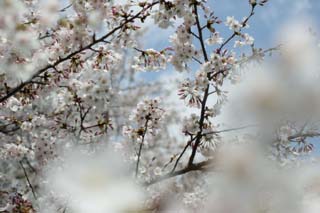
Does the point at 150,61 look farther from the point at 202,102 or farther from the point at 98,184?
the point at 98,184

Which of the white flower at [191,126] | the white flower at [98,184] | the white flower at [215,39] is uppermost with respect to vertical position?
the white flower at [215,39]

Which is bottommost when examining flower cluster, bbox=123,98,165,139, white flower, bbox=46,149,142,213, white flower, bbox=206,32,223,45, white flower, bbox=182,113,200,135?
white flower, bbox=46,149,142,213

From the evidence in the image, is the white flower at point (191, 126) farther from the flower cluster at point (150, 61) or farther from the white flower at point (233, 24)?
the white flower at point (233, 24)

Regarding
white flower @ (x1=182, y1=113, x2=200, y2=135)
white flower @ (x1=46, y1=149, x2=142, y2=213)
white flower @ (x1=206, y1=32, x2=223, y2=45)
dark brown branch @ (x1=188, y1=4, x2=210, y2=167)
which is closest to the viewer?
white flower @ (x1=46, y1=149, x2=142, y2=213)

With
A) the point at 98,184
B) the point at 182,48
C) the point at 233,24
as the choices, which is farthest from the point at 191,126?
the point at 98,184

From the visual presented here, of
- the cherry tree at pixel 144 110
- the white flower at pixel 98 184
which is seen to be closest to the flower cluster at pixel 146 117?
the cherry tree at pixel 144 110

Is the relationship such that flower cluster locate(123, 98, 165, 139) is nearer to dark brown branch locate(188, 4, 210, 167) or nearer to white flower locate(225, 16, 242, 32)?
dark brown branch locate(188, 4, 210, 167)

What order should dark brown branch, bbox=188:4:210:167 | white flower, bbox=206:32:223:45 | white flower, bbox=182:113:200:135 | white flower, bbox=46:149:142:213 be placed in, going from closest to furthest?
1. white flower, bbox=46:149:142:213
2. dark brown branch, bbox=188:4:210:167
3. white flower, bbox=182:113:200:135
4. white flower, bbox=206:32:223:45

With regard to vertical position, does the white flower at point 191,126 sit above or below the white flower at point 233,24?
below

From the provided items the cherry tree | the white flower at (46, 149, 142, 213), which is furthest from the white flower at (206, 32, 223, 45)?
the white flower at (46, 149, 142, 213)

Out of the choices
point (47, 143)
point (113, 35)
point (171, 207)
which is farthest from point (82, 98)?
point (171, 207)

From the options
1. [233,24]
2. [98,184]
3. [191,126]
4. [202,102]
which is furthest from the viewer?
[233,24]

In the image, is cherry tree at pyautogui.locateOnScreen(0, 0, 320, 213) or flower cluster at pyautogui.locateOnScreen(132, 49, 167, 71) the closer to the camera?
cherry tree at pyautogui.locateOnScreen(0, 0, 320, 213)

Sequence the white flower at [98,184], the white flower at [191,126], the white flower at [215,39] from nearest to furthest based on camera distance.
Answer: the white flower at [98,184] → the white flower at [191,126] → the white flower at [215,39]
